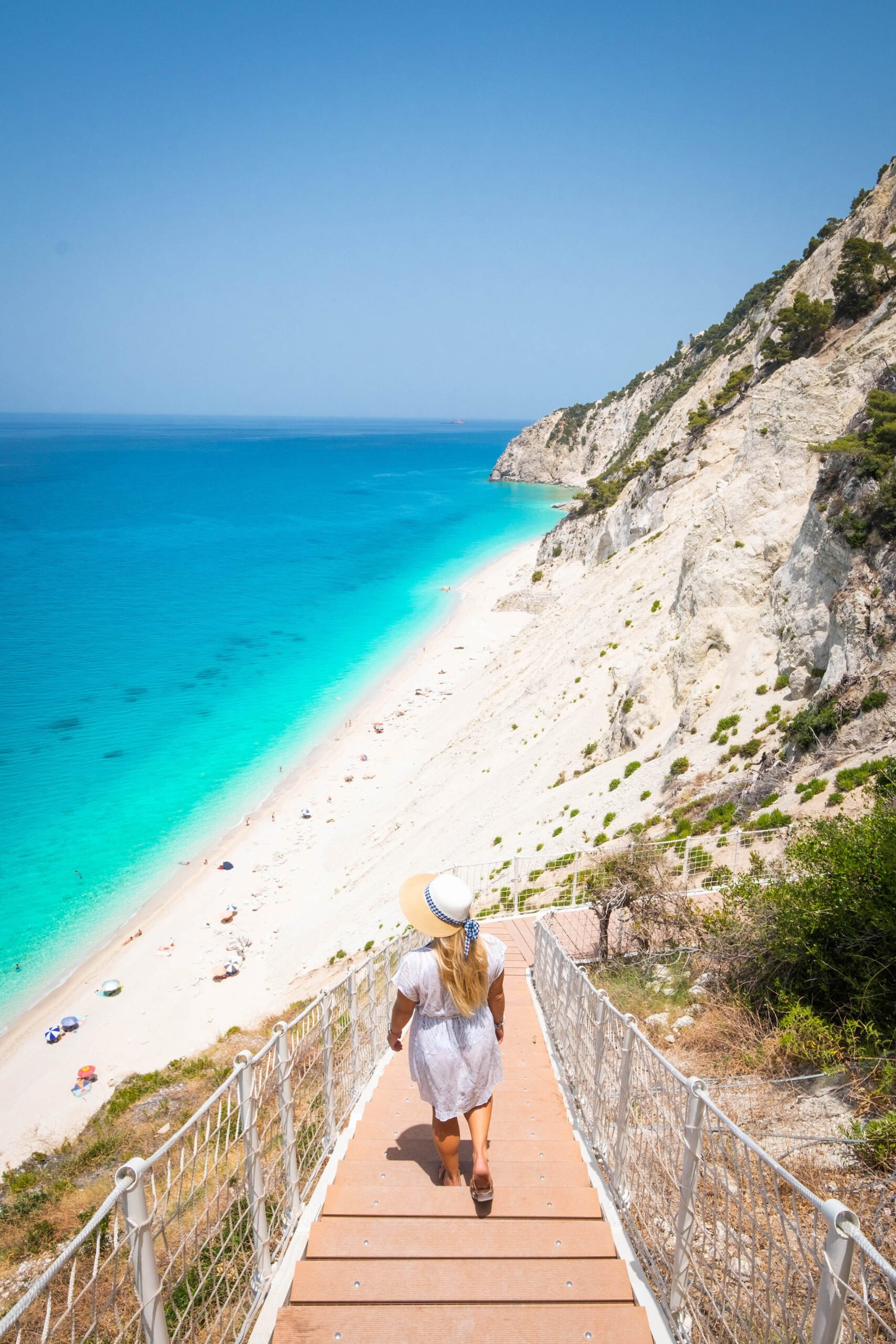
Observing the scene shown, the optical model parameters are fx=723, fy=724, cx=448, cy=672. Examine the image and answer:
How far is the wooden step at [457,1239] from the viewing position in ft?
11.4

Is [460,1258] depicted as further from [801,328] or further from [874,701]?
[801,328]

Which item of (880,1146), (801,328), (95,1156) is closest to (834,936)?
(880,1146)

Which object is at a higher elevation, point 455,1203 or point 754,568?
point 754,568

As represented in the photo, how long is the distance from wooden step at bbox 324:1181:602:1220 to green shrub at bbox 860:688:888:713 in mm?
11525

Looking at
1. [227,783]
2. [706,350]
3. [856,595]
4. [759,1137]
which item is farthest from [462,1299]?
[706,350]

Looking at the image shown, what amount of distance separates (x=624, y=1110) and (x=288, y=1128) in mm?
1938

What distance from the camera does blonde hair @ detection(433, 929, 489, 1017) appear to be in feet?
12.9

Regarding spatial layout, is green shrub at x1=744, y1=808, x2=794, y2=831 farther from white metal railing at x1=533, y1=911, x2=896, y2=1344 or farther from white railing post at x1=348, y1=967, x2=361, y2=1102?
white railing post at x1=348, y1=967, x2=361, y2=1102

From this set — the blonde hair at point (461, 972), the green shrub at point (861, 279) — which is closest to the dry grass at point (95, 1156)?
the blonde hair at point (461, 972)

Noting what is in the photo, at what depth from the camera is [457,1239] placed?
3.57 metres

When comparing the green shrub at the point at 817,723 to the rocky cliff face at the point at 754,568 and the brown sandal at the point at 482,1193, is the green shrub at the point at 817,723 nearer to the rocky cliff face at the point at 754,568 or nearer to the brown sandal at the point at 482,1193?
the rocky cliff face at the point at 754,568

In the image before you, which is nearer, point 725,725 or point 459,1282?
point 459,1282

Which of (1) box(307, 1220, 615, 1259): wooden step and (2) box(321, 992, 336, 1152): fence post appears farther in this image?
(2) box(321, 992, 336, 1152): fence post

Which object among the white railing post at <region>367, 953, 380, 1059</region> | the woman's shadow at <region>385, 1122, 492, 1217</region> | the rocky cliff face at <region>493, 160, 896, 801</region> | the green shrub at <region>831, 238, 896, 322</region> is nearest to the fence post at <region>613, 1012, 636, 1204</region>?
the woman's shadow at <region>385, 1122, 492, 1217</region>
